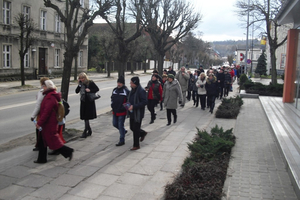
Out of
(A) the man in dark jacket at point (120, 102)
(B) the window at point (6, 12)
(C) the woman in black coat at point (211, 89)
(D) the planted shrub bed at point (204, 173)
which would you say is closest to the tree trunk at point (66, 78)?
(A) the man in dark jacket at point (120, 102)

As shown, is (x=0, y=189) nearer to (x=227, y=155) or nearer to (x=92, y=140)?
(x=92, y=140)

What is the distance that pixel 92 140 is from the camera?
840 cm

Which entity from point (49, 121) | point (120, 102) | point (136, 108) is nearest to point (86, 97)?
point (120, 102)

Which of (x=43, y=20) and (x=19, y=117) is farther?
(x=43, y=20)

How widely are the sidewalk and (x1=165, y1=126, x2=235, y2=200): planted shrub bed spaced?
0.19 meters

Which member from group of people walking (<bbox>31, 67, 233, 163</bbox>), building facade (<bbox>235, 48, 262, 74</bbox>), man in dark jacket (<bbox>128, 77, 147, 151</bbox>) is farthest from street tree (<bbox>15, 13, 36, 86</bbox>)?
building facade (<bbox>235, 48, 262, 74</bbox>)

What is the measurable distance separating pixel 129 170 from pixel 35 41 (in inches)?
1123

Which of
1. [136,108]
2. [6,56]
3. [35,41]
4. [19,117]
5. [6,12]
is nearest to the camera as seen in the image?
[136,108]

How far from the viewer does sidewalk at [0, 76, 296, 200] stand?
487cm

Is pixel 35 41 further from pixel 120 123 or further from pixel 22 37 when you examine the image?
pixel 120 123

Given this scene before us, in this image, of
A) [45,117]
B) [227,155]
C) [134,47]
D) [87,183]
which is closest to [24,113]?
[45,117]

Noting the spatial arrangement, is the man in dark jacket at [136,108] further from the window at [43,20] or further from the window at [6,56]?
the window at [43,20]

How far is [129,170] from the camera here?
19.8 ft

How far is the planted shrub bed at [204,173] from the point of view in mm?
4312
